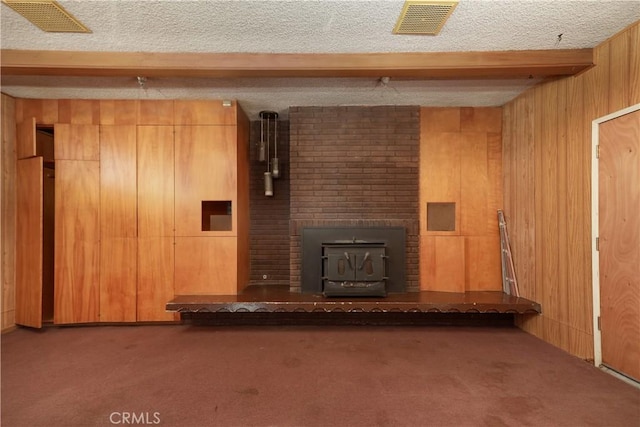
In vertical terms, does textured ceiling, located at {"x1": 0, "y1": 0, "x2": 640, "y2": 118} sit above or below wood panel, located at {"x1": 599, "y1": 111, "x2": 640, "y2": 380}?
above

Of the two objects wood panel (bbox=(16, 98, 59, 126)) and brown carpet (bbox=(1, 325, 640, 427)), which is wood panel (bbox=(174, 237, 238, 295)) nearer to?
brown carpet (bbox=(1, 325, 640, 427))

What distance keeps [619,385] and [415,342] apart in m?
1.55

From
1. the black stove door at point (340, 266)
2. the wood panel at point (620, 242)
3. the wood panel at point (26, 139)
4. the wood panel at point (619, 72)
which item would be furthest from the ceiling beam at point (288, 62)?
the black stove door at point (340, 266)

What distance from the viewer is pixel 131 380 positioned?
2.40 m

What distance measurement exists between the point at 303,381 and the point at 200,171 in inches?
103

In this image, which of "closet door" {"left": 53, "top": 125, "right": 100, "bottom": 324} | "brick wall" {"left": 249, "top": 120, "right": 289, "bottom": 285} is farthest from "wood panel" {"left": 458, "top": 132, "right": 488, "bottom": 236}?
"closet door" {"left": 53, "top": 125, "right": 100, "bottom": 324}

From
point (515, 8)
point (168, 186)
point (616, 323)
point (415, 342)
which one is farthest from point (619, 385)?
point (168, 186)

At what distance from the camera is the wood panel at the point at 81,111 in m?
3.61

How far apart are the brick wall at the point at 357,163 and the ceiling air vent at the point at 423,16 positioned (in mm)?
1499

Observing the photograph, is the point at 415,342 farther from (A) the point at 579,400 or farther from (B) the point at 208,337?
(B) the point at 208,337

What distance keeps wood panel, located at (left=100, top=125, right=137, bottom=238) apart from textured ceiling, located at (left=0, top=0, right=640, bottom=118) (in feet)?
2.02

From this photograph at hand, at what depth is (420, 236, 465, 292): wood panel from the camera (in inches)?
148

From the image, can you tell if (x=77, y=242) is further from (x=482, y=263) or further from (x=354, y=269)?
(x=482, y=263)

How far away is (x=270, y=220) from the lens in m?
4.27
